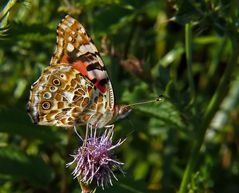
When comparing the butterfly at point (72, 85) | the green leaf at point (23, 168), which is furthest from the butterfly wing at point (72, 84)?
the green leaf at point (23, 168)

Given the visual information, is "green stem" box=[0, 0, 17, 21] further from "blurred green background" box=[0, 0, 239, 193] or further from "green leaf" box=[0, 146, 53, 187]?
"green leaf" box=[0, 146, 53, 187]

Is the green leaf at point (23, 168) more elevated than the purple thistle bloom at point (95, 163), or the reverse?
the purple thistle bloom at point (95, 163)

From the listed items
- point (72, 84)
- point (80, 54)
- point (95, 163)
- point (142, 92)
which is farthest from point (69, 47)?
point (142, 92)

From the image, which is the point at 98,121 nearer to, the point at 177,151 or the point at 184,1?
the point at 184,1

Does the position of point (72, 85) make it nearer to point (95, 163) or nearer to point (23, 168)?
point (95, 163)

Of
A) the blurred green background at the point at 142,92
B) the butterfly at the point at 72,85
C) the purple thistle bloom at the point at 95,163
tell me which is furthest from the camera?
the blurred green background at the point at 142,92

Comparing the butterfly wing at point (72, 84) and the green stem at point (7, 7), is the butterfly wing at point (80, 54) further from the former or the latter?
the green stem at point (7, 7)
